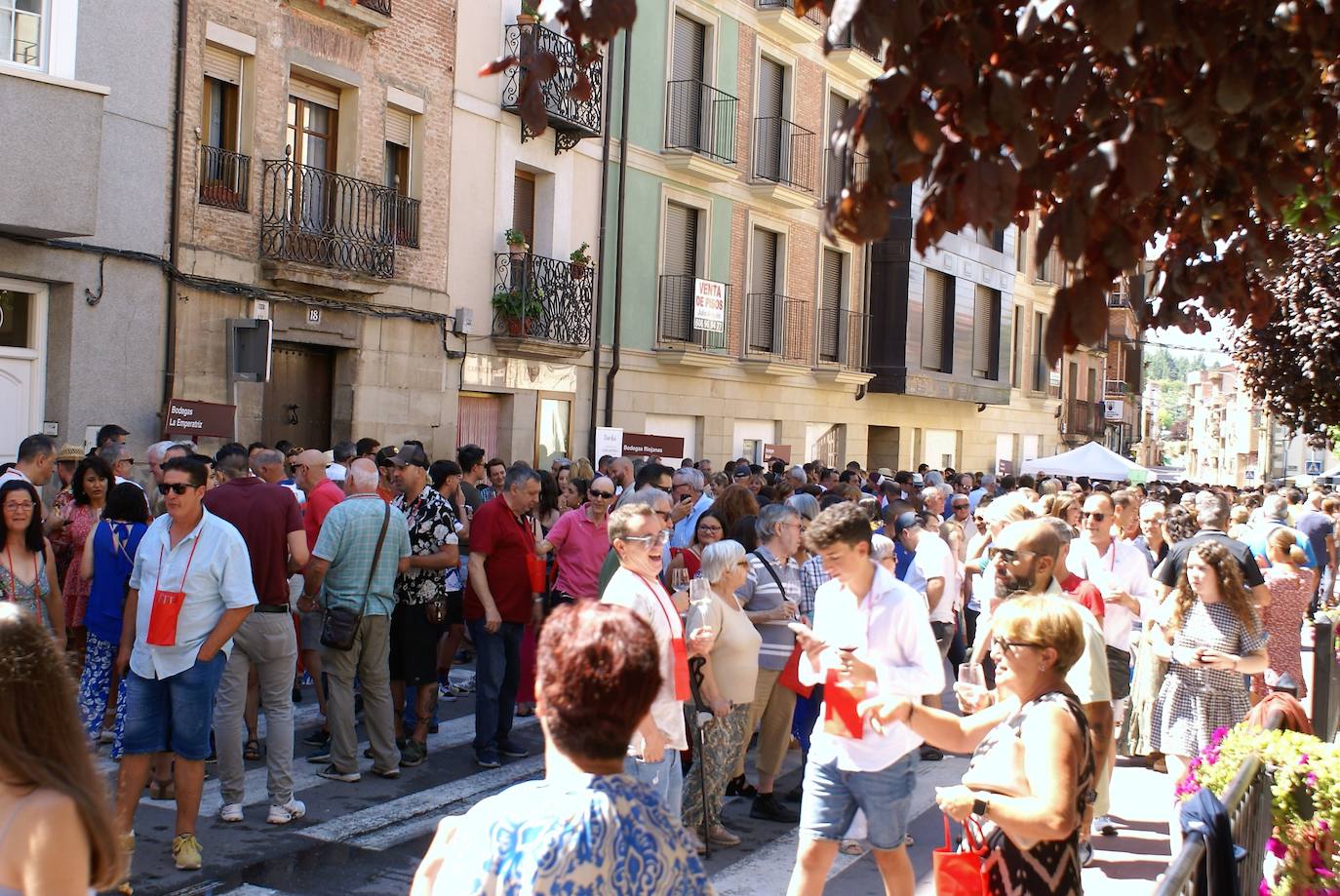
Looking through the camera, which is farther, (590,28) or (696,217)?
(696,217)

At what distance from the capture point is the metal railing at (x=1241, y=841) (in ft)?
11.9

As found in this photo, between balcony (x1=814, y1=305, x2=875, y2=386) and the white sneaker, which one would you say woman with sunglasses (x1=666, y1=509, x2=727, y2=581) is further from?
balcony (x1=814, y1=305, x2=875, y2=386)

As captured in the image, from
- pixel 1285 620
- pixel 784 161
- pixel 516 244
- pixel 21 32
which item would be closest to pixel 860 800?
pixel 1285 620

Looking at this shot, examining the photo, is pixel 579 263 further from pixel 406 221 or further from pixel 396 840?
pixel 396 840

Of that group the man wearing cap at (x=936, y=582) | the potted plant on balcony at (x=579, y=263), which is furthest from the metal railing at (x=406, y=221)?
the man wearing cap at (x=936, y=582)

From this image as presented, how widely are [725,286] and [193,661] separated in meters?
17.4

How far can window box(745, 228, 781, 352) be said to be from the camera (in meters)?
24.5

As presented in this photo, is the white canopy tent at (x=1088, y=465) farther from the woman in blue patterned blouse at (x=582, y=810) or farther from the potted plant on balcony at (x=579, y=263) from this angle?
the woman in blue patterned blouse at (x=582, y=810)

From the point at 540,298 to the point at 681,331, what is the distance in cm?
422

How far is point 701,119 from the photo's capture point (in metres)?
22.7

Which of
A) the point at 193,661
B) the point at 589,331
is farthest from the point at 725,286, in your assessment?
the point at 193,661

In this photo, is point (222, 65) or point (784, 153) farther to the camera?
point (784, 153)

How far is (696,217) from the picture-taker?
75.5ft

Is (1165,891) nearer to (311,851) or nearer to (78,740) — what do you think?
(78,740)
